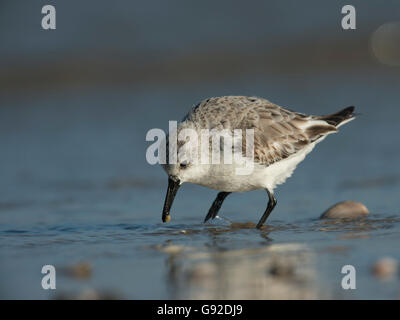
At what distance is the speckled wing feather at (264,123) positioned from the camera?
301 inches

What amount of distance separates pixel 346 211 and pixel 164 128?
5589 millimetres

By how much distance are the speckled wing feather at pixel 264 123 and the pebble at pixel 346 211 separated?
2.72ft

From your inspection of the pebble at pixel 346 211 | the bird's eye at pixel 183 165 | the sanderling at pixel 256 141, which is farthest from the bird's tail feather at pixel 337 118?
the bird's eye at pixel 183 165

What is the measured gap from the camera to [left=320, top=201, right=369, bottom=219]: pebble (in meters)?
7.78

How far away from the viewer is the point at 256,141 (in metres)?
7.73

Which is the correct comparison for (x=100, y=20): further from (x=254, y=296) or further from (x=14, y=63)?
(x=254, y=296)

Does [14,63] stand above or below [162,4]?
below

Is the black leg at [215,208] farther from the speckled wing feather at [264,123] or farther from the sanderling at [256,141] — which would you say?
the speckled wing feather at [264,123]

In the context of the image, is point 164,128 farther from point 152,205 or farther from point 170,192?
point 170,192

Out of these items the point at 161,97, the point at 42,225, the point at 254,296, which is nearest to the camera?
the point at 254,296

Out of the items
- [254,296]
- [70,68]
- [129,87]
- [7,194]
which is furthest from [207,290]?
[70,68]

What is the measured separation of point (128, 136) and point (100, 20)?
21.7 ft

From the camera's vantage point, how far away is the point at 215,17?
18.5 meters

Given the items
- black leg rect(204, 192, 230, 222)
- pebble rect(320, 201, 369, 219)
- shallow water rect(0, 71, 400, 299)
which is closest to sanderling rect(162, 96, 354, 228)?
black leg rect(204, 192, 230, 222)
